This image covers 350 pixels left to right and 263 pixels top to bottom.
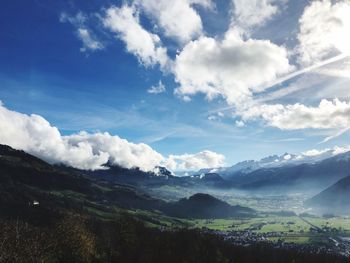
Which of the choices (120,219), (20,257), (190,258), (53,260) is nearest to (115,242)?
(120,219)

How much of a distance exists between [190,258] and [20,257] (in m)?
116

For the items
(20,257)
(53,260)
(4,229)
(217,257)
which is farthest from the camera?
(217,257)

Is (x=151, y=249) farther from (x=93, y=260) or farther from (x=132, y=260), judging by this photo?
Answer: (x=93, y=260)

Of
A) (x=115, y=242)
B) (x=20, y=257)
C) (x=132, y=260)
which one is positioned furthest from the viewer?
(x=115, y=242)

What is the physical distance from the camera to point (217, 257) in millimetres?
198875

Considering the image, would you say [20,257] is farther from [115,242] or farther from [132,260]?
[115,242]

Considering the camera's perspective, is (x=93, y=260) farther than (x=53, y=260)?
Yes

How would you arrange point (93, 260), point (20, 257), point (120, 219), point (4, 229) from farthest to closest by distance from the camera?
point (120, 219) → point (93, 260) → point (4, 229) → point (20, 257)

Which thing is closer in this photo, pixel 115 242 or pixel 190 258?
pixel 115 242

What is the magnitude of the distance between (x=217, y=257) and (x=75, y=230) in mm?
102228

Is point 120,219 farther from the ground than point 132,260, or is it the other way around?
point 120,219

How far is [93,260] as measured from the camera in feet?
409

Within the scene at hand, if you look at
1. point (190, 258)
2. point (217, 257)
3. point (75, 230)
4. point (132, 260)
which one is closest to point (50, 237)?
point (75, 230)

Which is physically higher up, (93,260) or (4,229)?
(4,229)
